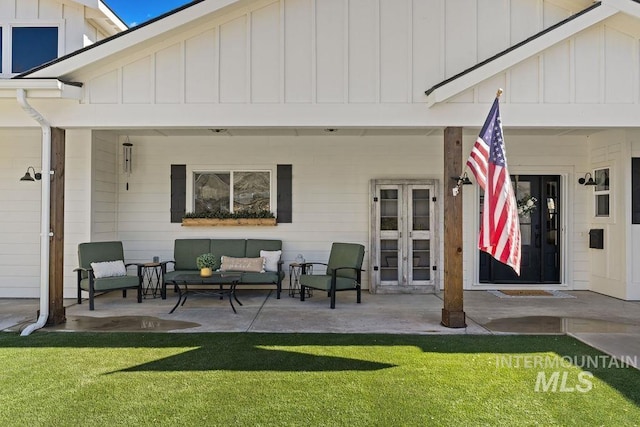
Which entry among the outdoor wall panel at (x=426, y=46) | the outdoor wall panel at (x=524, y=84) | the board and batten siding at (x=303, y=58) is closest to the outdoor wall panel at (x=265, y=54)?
the board and batten siding at (x=303, y=58)

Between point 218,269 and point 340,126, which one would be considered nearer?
point 340,126

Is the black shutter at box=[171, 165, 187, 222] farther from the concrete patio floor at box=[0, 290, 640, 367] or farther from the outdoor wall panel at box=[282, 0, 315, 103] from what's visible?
the outdoor wall panel at box=[282, 0, 315, 103]

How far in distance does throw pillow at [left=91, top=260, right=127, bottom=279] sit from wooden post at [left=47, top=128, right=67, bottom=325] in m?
1.36

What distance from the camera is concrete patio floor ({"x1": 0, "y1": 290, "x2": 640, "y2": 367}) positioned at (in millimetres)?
5391

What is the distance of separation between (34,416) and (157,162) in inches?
232

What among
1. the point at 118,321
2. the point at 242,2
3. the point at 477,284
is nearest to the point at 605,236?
the point at 477,284

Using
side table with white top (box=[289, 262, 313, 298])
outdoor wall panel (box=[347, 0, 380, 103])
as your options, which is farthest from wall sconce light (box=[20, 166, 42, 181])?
outdoor wall panel (box=[347, 0, 380, 103])

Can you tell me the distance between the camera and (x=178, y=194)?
27.6 feet

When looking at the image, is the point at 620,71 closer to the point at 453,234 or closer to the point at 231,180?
the point at 453,234

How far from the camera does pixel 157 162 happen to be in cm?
843

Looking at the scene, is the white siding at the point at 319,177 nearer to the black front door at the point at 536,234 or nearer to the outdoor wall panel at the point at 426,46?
the black front door at the point at 536,234

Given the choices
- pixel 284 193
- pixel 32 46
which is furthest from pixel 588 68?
pixel 32 46

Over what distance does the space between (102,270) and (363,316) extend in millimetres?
4132

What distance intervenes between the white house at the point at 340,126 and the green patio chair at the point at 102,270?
40 cm
